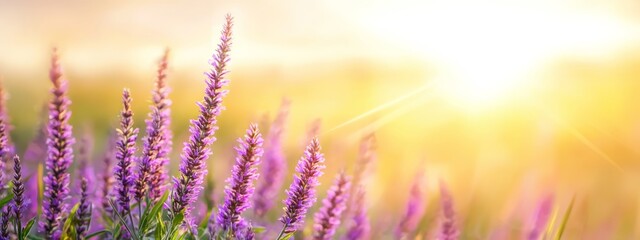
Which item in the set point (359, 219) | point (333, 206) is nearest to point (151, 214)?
point (333, 206)

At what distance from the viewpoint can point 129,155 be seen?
2.36m

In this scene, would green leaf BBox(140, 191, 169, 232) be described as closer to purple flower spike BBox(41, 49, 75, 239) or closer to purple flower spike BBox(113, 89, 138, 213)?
purple flower spike BBox(113, 89, 138, 213)

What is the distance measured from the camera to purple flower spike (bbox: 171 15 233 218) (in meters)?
2.30

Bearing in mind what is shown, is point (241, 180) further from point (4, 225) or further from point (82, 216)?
point (4, 225)

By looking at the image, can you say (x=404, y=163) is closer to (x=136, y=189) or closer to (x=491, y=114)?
(x=491, y=114)

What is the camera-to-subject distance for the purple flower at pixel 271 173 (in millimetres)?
3457

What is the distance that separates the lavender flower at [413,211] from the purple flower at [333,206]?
1.16 metres

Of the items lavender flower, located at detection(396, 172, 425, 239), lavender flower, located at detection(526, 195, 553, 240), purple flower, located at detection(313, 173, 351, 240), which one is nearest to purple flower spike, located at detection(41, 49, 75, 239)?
purple flower, located at detection(313, 173, 351, 240)

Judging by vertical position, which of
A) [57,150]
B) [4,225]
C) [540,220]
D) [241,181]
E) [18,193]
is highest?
[540,220]

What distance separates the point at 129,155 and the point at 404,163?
3195 millimetres

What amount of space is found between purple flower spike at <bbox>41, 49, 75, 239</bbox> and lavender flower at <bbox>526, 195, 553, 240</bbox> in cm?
206

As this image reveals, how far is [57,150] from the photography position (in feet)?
7.67

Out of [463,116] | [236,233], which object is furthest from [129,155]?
[463,116]

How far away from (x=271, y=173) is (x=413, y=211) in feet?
2.29
